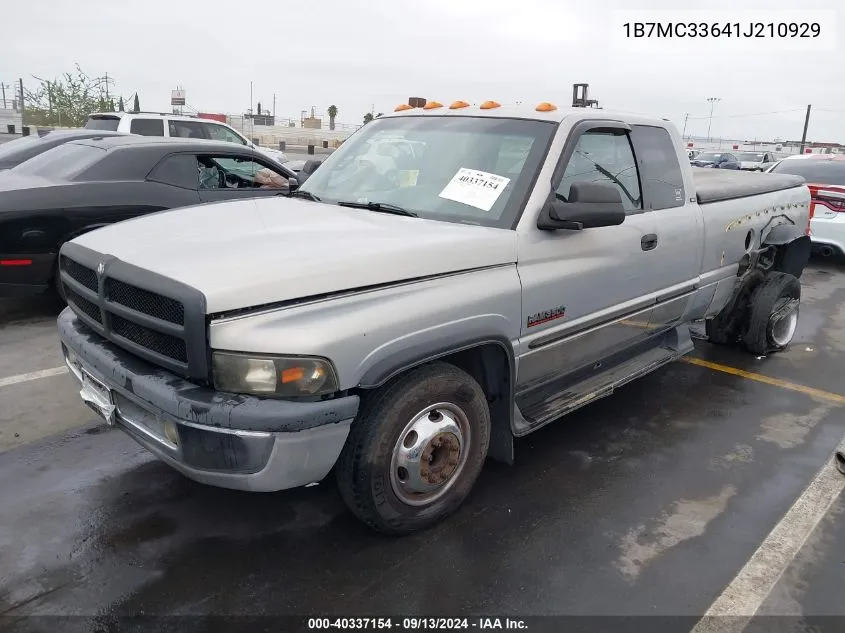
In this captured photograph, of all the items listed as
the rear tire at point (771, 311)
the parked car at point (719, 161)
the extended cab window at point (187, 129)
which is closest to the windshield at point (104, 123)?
the extended cab window at point (187, 129)

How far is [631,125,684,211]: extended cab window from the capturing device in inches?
165

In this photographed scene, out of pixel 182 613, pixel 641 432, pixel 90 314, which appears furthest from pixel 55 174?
pixel 641 432

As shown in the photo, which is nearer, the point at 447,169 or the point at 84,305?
the point at 84,305

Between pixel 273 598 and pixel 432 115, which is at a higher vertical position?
pixel 432 115

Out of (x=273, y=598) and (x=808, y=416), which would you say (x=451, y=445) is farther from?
(x=808, y=416)

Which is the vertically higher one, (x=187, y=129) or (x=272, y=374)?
(x=187, y=129)

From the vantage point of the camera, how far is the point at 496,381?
3260mm

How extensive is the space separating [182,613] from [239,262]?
1372 millimetres

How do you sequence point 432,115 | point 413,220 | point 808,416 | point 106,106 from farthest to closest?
1. point 106,106
2. point 808,416
3. point 432,115
4. point 413,220

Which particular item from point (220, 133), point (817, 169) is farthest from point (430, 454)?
point (220, 133)

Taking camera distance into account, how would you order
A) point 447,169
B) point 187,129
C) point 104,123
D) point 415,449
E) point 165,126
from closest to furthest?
point 415,449 → point 447,169 → point 165,126 → point 187,129 → point 104,123

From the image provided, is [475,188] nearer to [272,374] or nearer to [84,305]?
[272,374]

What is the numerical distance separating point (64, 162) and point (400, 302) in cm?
535

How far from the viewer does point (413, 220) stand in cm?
328
